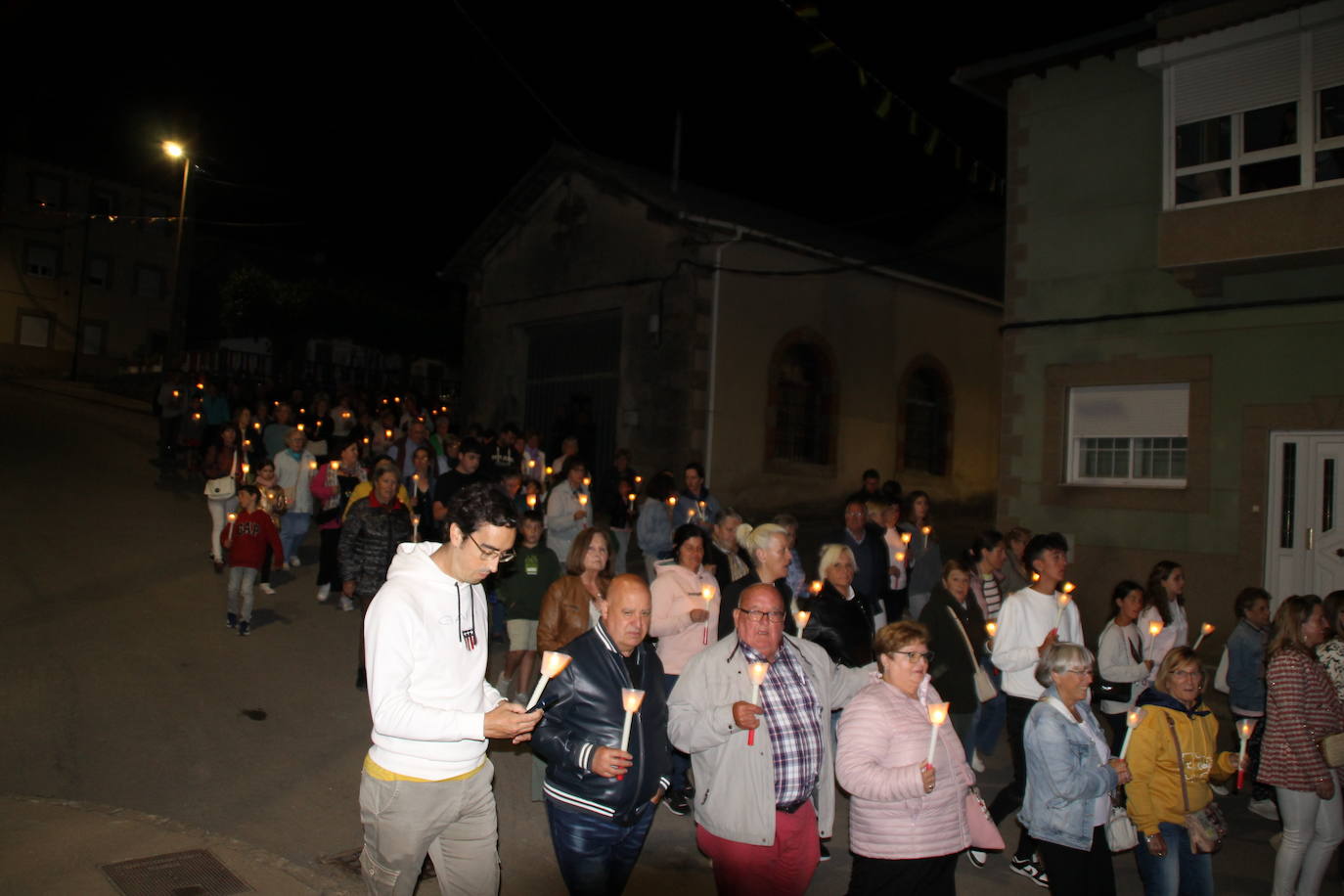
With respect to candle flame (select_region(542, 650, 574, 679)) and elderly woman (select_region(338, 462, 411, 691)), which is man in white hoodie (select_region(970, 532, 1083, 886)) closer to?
candle flame (select_region(542, 650, 574, 679))

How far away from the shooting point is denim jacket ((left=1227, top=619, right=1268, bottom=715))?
725 cm

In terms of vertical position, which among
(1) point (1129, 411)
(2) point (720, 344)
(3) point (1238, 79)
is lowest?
(1) point (1129, 411)

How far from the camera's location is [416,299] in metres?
39.8

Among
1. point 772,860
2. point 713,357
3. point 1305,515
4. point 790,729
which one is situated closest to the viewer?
point 772,860

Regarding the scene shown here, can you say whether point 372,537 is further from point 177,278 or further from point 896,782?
point 177,278

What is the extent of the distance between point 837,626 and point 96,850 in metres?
4.69

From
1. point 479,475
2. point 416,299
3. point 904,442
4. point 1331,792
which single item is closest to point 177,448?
point 479,475

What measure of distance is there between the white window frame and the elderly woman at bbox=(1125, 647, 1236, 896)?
8.39 meters

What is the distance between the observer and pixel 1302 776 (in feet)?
17.0

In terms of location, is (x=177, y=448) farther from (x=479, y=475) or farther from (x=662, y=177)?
(x=662, y=177)

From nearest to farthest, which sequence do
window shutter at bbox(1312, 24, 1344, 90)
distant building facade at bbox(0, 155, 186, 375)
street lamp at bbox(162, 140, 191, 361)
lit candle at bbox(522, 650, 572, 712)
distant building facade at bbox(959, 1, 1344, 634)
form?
lit candle at bbox(522, 650, 572, 712), window shutter at bbox(1312, 24, 1344, 90), distant building facade at bbox(959, 1, 1344, 634), street lamp at bbox(162, 140, 191, 361), distant building facade at bbox(0, 155, 186, 375)

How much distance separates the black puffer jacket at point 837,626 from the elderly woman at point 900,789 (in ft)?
7.79

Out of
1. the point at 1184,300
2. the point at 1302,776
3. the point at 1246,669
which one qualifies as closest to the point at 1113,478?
the point at 1184,300

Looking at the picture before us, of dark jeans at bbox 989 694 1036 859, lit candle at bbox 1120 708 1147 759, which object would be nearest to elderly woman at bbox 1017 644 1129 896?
lit candle at bbox 1120 708 1147 759
